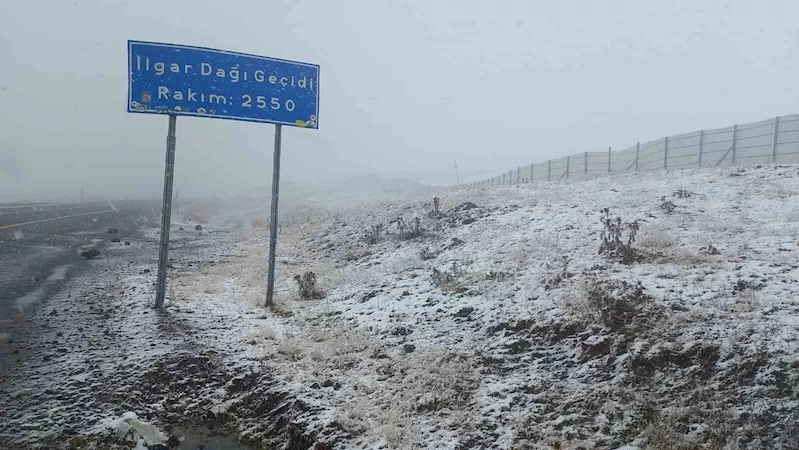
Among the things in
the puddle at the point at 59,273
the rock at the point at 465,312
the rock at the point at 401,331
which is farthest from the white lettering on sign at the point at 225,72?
the puddle at the point at 59,273

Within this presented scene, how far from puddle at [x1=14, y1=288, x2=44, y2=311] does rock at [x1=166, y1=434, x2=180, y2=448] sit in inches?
235

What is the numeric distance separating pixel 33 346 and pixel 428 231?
10186 millimetres

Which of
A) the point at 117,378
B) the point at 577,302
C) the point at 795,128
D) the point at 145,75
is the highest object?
the point at 795,128

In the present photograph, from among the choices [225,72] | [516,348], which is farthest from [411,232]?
[516,348]

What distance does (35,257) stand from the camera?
13.9m

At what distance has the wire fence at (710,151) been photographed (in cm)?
2058

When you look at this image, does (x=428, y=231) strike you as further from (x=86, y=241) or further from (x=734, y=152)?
(x=734, y=152)

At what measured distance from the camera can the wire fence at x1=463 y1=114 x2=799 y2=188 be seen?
20578 millimetres

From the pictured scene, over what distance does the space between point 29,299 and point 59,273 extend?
9.67 feet

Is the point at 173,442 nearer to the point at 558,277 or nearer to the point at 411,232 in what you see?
the point at 558,277

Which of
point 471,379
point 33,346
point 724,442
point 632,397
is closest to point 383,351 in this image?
point 471,379

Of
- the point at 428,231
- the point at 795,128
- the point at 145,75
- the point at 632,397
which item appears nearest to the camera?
the point at 632,397

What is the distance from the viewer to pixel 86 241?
60.2 feet

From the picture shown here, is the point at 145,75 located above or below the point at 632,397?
above
